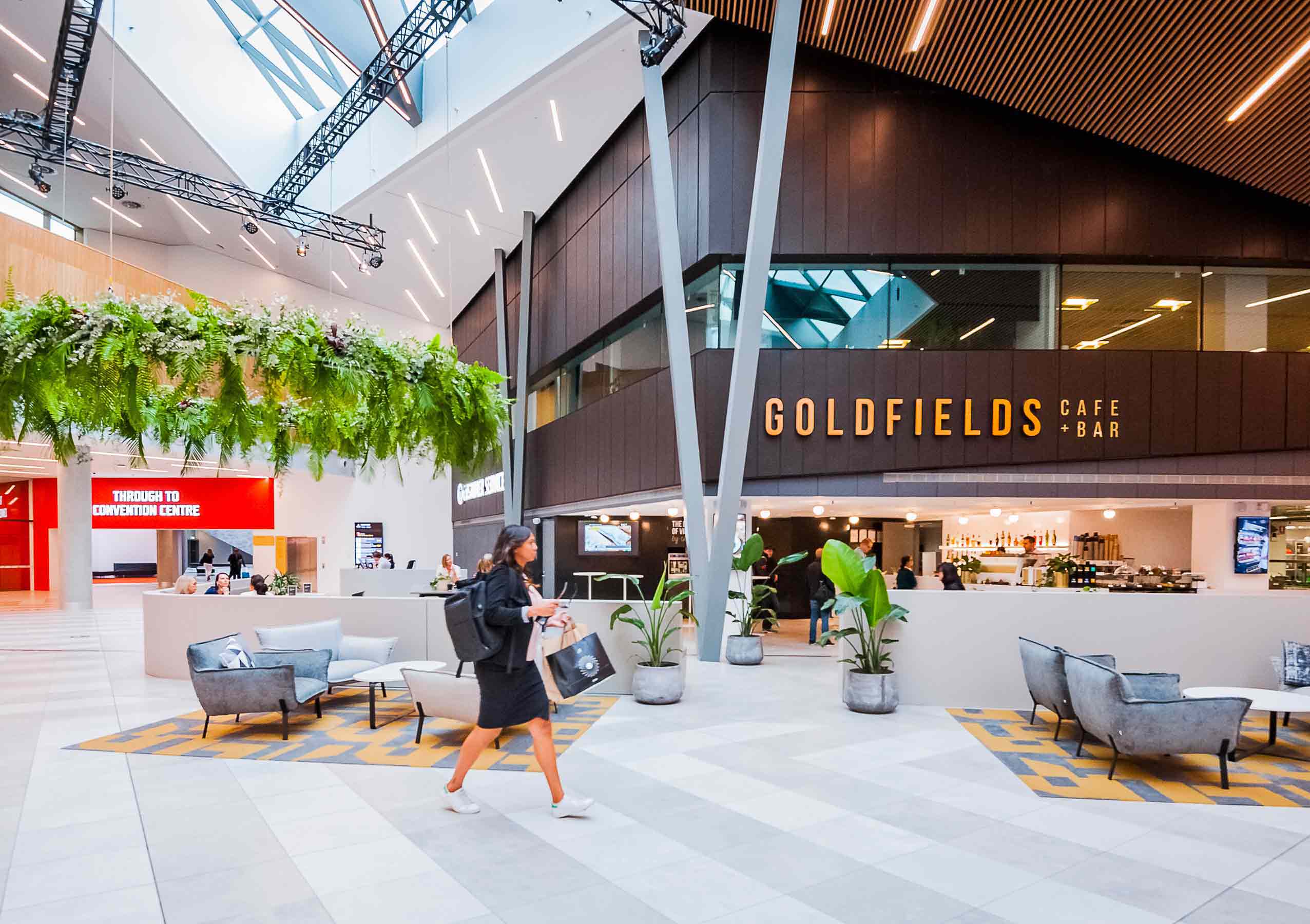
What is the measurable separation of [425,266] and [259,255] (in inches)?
200

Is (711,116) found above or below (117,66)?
below

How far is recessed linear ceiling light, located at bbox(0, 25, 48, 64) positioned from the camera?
13.6 meters

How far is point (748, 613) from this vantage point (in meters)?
10.8

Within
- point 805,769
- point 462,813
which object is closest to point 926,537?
point 805,769

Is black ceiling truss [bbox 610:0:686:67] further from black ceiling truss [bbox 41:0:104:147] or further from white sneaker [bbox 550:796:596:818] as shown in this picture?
white sneaker [bbox 550:796:596:818]

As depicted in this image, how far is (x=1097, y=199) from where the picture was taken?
11.5m

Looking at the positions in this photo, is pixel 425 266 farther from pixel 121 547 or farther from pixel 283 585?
pixel 121 547

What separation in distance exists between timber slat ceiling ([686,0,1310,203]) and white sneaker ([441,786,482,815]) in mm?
9966

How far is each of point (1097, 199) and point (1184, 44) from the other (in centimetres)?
248

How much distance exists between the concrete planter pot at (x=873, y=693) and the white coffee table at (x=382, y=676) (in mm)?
3892

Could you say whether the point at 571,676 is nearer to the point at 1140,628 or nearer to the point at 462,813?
the point at 462,813

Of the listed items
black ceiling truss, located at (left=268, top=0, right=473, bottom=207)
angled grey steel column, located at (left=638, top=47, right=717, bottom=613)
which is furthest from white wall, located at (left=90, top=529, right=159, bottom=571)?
angled grey steel column, located at (left=638, top=47, right=717, bottom=613)

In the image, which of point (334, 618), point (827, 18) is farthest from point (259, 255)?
point (827, 18)

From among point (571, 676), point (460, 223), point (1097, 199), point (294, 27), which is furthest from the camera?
point (460, 223)
